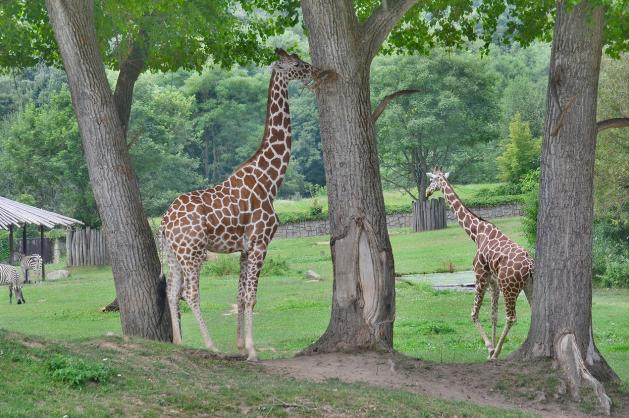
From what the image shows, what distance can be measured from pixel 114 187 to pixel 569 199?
5441mm

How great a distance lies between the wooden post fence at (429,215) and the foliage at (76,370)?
38.9 m

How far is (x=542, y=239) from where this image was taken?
40.2 ft

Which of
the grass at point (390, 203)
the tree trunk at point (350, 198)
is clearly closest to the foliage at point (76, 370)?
the tree trunk at point (350, 198)

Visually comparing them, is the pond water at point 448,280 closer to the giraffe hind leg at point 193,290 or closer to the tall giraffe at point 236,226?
the tall giraffe at point 236,226

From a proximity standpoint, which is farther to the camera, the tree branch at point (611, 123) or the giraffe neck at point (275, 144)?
the tree branch at point (611, 123)

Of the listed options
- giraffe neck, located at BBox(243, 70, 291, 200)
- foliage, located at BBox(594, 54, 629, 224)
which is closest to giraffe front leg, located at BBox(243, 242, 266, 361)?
giraffe neck, located at BBox(243, 70, 291, 200)

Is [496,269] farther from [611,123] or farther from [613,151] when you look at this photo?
[613,151]

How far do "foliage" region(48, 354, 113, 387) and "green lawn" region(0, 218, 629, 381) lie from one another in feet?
11.1

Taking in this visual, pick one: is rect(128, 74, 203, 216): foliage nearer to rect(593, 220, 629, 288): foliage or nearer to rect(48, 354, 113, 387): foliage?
rect(593, 220, 629, 288): foliage

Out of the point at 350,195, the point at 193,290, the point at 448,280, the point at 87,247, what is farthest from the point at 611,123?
the point at 87,247

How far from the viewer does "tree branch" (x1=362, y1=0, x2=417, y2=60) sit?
12664mm

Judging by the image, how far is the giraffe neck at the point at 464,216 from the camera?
15.6 m

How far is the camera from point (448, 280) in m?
30.3

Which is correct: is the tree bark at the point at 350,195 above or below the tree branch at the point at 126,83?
below
